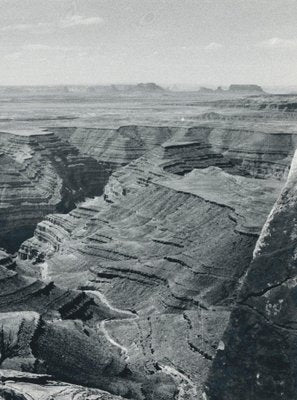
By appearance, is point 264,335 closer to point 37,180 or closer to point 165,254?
point 165,254

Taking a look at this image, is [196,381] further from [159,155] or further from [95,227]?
[159,155]

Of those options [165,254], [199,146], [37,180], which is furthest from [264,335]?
[199,146]

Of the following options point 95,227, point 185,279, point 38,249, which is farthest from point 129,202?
point 185,279

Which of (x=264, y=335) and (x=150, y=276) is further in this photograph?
(x=150, y=276)

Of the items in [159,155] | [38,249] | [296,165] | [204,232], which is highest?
[296,165]

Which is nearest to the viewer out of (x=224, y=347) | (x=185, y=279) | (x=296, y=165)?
(x=224, y=347)
